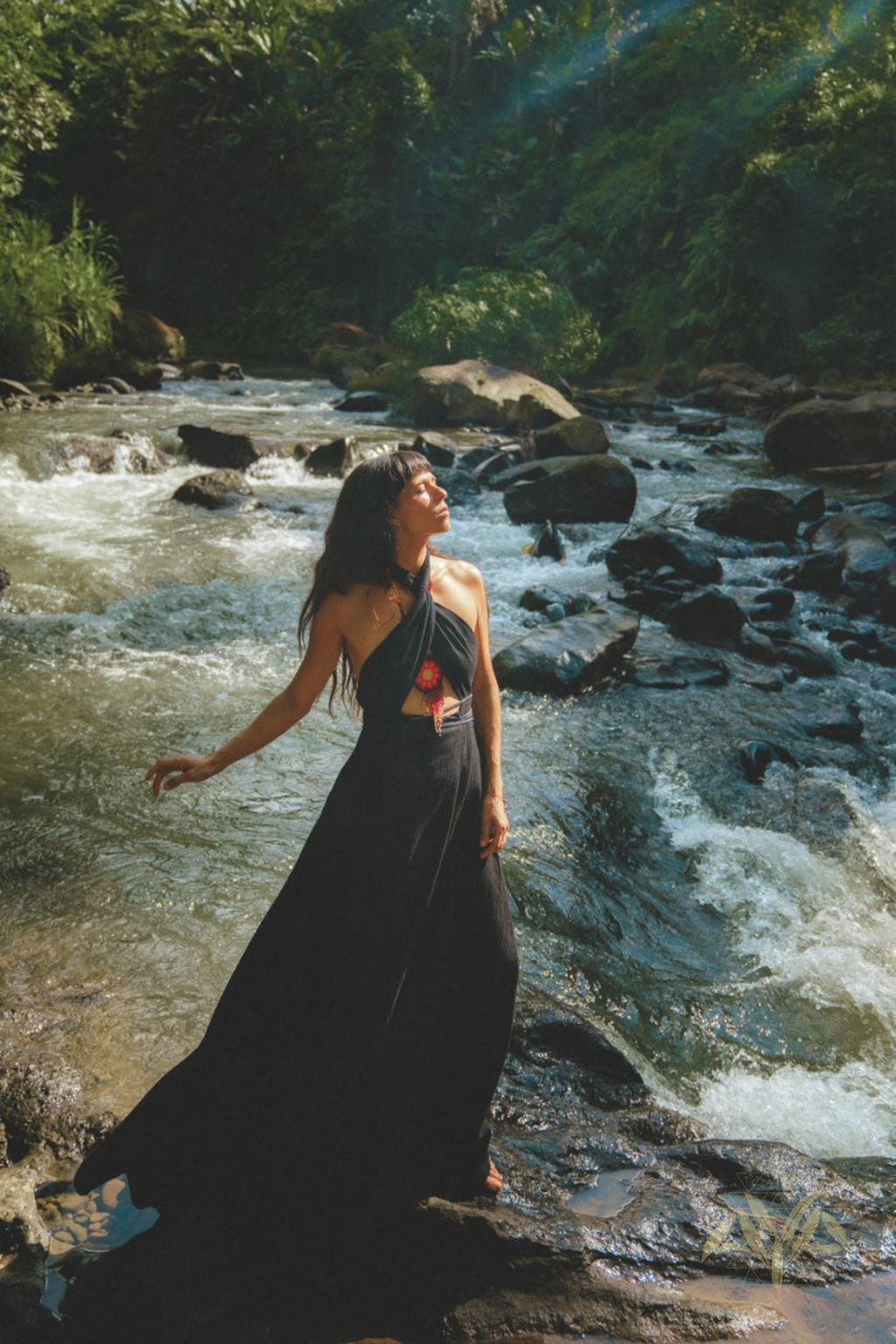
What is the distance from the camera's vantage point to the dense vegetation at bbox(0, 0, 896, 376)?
26078mm

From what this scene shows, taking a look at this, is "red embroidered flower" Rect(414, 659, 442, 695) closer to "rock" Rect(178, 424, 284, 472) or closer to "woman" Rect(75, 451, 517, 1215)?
"woman" Rect(75, 451, 517, 1215)

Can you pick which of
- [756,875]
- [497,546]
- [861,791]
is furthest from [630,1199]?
[497,546]

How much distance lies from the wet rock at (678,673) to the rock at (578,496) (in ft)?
14.3

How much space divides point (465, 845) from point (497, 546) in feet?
28.1

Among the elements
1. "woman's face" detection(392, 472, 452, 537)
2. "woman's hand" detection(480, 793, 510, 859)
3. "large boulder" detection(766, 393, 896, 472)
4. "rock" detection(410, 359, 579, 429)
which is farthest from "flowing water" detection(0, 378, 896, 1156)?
"rock" detection(410, 359, 579, 429)

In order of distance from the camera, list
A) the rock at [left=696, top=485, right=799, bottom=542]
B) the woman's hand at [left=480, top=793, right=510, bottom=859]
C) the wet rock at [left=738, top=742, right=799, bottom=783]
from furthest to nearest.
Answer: the rock at [left=696, top=485, right=799, bottom=542]
the wet rock at [left=738, top=742, right=799, bottom=783]
the woman's hand at [left=480, top=793, right=510, bottom=859]

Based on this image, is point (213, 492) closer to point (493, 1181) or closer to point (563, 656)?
point (563, 656)

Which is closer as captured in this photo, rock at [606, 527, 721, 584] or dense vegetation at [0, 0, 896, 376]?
rock at [606, 527, 721, 584]

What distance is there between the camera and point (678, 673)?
7.72 metres

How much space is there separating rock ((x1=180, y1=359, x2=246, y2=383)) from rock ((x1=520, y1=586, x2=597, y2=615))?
15.7 m

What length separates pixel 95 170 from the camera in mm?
31641

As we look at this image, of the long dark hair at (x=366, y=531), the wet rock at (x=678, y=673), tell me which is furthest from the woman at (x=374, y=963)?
the wet rock at (x=678, y=673)

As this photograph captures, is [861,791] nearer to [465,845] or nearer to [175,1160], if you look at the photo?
[465,845]

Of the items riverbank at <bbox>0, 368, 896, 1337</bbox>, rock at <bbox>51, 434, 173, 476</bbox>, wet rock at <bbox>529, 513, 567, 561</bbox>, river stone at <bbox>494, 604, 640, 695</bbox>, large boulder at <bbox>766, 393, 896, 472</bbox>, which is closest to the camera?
riverbank at <bbox>0, 368, 896, 1337</bbox>
